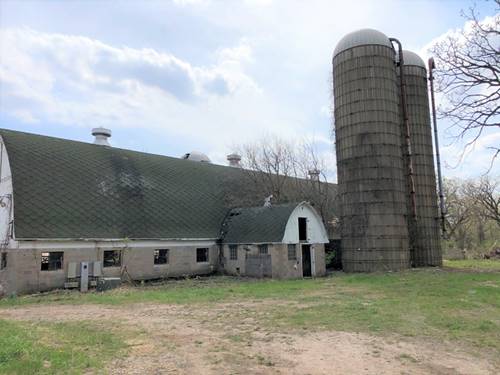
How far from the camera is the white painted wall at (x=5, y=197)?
19.3 meters

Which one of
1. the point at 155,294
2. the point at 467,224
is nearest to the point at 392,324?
the point at 155,294

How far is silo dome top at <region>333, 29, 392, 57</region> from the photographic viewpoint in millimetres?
27250

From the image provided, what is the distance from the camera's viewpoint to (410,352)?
8297 mm

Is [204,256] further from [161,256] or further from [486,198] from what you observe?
[486,198]

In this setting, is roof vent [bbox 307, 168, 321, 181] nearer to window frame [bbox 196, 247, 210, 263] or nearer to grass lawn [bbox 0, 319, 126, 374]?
window frame [bbox 196, 247, 210, 263]

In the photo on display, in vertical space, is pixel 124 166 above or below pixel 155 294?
above

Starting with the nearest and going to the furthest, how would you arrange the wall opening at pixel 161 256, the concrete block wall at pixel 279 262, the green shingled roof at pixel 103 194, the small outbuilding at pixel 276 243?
the green shingled roof at pixel 103 194 < the wall opening at pixel 161 256 < the concrete block wall at pixel 279 262 < the small outbuilding at pixel 276 243

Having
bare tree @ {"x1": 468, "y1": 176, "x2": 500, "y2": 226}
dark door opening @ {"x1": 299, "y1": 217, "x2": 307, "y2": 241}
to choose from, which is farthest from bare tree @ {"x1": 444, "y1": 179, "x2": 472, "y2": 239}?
dark door opening @ {"x1": 299, "y1": 217, "x2": 307, "y2": 241}

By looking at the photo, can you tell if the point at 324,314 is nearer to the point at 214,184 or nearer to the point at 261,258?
the point at 261,258

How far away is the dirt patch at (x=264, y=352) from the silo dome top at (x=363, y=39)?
69.3ft

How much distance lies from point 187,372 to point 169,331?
323cm

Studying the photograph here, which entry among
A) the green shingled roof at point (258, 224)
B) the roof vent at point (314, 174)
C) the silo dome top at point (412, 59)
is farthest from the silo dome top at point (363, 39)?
the green shingled roof at point (258, 224)

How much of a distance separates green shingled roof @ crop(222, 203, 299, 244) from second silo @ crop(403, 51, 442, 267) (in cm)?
915

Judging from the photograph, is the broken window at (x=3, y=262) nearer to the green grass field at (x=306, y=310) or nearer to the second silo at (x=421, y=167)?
the green grass field at (x=306, y=310)
